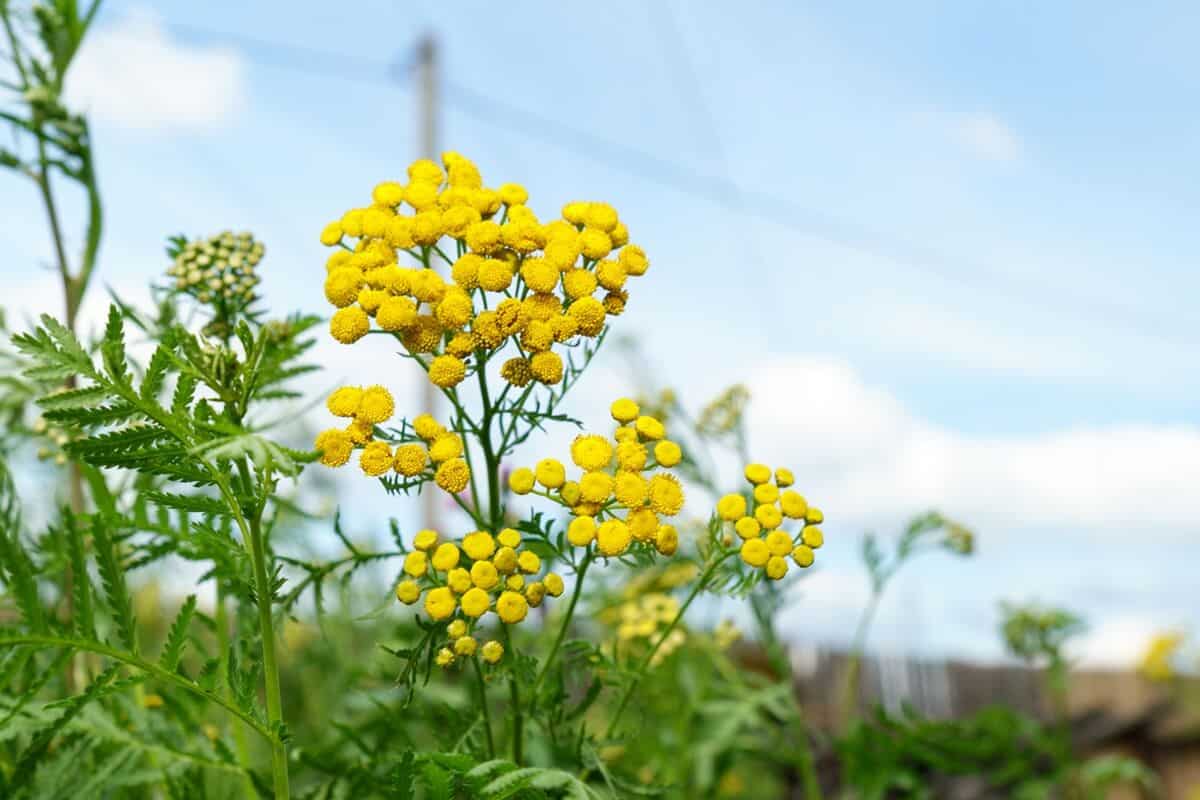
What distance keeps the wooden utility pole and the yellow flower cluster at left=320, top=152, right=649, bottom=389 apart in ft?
38.4

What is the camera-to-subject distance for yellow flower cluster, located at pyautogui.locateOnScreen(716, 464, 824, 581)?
1492mm

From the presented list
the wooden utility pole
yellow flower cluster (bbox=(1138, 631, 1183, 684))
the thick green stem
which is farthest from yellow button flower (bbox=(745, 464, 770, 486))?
the wooden utility pole

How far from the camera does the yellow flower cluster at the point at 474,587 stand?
1.39 metres

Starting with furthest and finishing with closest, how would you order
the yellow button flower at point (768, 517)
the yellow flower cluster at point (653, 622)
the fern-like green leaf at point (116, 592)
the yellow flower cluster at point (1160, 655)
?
1. the yellow flower cluster at point (1160, 655)
2. the yellow flower cluster at point (653, 622)
3. the yellow button flower at point (768, 517)
4. the fern-like green leaf at point (116, 592)

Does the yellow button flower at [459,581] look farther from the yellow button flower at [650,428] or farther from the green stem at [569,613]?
the yellow button flower at [650,428]

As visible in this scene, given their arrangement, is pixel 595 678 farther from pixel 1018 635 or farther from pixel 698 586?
pixel 1018 635

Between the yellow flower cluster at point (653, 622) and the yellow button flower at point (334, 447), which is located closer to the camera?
the yellow button flower at point (334, 447)

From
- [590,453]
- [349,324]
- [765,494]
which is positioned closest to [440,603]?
[590,453]

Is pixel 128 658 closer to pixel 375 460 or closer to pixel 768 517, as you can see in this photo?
pixel 375 460

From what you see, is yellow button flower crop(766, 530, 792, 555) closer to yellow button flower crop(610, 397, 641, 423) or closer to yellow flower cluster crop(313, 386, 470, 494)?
yellow button flower crop(610, 397, 641, 423)

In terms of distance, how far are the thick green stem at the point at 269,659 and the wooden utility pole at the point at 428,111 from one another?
38.9 feet

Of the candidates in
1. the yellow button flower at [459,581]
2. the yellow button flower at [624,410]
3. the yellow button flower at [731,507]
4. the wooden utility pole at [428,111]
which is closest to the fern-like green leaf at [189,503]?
the yellow button flower at [459,581]

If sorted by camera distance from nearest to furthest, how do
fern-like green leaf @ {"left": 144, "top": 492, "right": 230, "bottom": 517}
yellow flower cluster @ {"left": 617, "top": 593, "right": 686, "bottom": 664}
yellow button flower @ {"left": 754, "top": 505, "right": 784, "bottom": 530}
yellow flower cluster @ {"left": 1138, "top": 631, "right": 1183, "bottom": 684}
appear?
fern-like green leaf @ {"left": 144, "top": 492, "right": 230, "bottom": 517} → yellow button flower @ {"left": 754, "top": 505, "right": 784, "bottom": 530} → yellow flower cluster @ {"left": 617, "top": 593, "right": 686, "bottom": 664} → yellow flower cluster @ {"left": 1138, "top": 631, "right": 1183, "bottom": 684}

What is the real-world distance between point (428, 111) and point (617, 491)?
13991 mm
